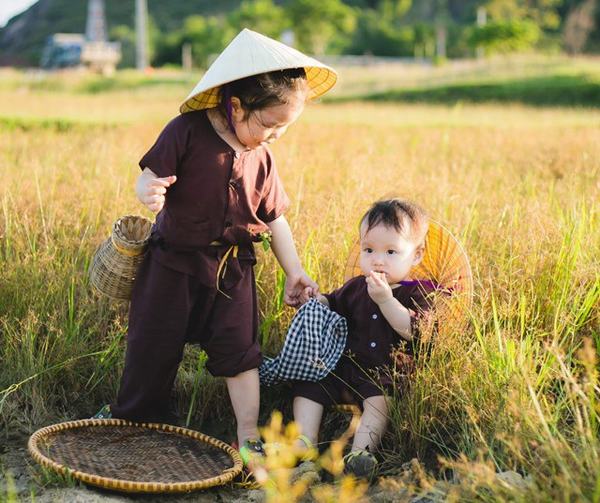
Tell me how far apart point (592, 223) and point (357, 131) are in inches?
234

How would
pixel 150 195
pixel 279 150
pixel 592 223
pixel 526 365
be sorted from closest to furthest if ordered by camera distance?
pixel 526 365 → pixel 150 195 → pixel 592 223 → pixel 279 150

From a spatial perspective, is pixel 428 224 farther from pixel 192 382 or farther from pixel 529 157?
pixel 529 157

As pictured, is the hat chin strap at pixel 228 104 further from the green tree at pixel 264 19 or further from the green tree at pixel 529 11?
the green tree at pixel 529 11

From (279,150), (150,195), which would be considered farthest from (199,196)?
(279,150)

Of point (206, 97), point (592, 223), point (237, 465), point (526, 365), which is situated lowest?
point (237, 465)

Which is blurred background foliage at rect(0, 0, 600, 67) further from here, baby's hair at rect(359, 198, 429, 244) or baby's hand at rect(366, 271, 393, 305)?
baby's hand at rect(366, 271, 393, 305)

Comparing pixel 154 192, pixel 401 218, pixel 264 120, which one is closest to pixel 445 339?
pixel 401 218

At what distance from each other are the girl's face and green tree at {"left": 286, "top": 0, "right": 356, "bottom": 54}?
1532 inches

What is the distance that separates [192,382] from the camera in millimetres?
3314

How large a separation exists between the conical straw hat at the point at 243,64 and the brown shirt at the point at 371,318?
0.86 m

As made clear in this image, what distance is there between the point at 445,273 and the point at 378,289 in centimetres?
43

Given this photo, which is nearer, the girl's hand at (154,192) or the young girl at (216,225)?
the girl's hand at (154,192)

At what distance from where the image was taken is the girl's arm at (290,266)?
3225mm

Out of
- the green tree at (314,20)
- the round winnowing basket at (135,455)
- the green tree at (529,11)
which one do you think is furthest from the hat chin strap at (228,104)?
the green tree at (529,11)
